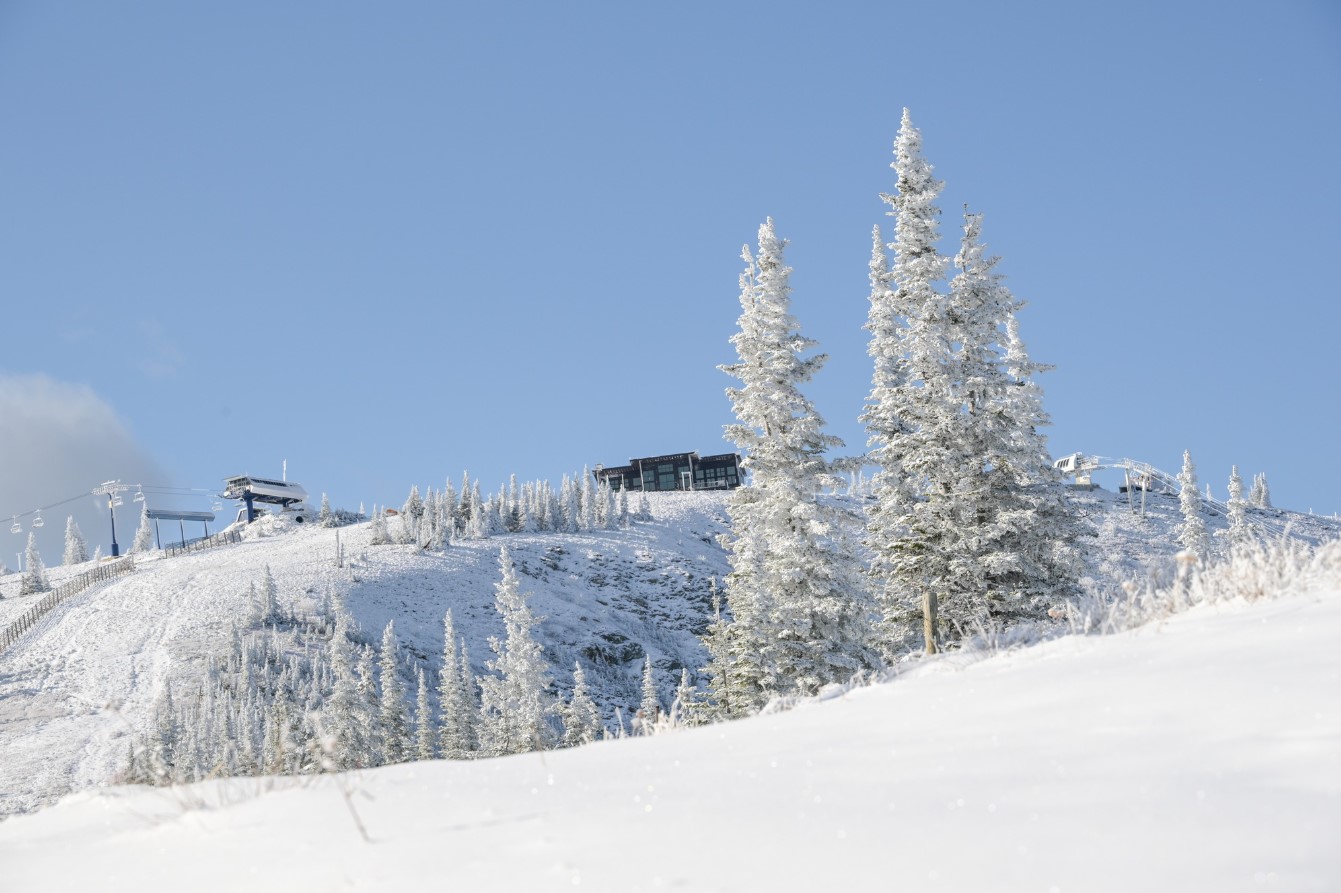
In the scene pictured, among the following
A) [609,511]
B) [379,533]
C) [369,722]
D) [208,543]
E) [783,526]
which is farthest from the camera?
[609,511]

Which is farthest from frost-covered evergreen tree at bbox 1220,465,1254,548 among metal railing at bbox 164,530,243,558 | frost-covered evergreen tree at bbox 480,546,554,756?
metal railing at bbox 164,530,243,558

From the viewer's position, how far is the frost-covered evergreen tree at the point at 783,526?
24.0 meters

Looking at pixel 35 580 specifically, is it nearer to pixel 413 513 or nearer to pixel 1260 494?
pixel 413 513

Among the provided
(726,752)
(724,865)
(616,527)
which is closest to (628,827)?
(724,865)

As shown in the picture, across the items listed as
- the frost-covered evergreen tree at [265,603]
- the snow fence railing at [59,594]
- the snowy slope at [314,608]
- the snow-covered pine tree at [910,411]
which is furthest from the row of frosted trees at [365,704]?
the snow fence railing at [59,594]

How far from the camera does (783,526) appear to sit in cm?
2505

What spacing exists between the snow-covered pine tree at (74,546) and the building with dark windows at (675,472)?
68241 mm

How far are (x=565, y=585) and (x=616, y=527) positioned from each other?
23.2 metres

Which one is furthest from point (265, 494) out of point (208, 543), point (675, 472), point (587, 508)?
point (675, 472)

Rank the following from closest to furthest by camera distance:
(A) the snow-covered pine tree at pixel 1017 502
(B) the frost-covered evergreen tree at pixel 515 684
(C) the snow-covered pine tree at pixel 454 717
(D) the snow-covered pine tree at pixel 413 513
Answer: (A) the snow-covered pine tree at pixel 1017 502, (B) the frost-covered evergreen tree at pixel 515 684, (C) the snow-covered pine tree at pixel 454 717, (D) the snow-covered pine tree at pixel 413 513

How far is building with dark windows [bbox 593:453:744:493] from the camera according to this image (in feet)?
482

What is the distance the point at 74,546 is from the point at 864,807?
15718cm

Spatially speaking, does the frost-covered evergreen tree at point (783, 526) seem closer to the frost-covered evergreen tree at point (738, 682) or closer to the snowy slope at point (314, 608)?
the frost-covered evergreen tree at point (738, 682)

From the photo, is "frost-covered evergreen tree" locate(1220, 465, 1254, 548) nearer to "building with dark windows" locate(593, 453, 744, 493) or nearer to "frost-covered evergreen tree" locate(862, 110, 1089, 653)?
"frost-covered evergreen tree" locate(862, 110, 1089, 653)
